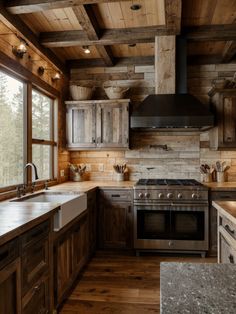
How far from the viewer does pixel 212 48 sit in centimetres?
390

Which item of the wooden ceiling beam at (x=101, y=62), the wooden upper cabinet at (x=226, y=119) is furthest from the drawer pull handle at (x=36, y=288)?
the wooden ceiling beam at (x=101, y=62)

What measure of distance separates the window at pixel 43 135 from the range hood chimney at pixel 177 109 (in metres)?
1.23

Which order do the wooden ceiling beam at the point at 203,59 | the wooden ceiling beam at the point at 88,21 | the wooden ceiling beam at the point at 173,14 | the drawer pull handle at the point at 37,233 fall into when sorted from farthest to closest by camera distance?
the wooden ceiling beam at the point at 203,59
the wooden ceiling beam at the point at 88,21
the wooden ceiling beam at the point at 173,14
the drawer pull handle at the point at 37,233

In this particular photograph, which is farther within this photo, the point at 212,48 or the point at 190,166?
the point at 190,166

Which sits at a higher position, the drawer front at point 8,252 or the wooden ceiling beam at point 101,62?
the wooden ceiling beam at point 101,62

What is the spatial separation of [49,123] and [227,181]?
2.80 metres

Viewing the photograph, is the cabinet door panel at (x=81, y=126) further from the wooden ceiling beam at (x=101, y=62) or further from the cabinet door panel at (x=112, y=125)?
the wooden ceiling beam at (x=101, y=62)

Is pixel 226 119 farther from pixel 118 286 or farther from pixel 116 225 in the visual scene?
pixel 118 286

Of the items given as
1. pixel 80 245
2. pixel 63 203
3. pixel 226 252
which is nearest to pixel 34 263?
pixel 63 203

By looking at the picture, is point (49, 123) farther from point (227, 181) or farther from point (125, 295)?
point (227, 181)

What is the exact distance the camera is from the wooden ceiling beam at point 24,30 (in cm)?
248

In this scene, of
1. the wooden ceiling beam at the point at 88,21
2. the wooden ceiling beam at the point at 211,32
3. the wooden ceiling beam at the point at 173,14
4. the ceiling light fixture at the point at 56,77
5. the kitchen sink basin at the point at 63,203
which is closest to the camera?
the kitchen sink basin at the point at 63,203

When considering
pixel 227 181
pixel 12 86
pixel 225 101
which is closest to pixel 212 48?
pixel 225 101

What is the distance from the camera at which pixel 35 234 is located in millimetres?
1799
